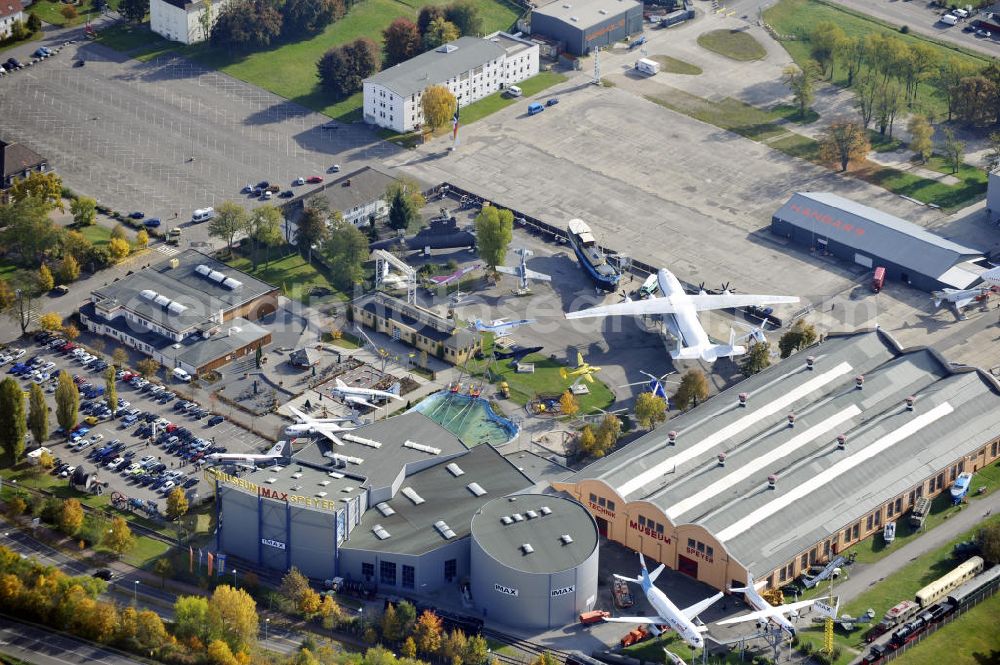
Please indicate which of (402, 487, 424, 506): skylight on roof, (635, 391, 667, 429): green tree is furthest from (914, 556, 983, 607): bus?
(402, 487, 424, 506): skylight on roof

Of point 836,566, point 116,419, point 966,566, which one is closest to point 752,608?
point 836,566

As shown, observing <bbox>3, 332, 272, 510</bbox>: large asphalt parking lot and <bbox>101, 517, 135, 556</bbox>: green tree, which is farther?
<bbox>3, 332, 272, 510</bbox>: large asphalt parking lot

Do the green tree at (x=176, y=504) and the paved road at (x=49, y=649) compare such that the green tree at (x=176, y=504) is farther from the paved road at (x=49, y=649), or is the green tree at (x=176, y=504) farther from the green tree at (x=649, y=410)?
the green tree at (x=649, y=410)

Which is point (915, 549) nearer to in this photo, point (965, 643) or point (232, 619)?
point (965, 643)

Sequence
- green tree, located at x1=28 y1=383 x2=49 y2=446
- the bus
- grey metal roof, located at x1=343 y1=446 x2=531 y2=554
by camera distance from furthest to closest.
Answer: green tree, located at x1=28 y1=383 x2=49 y2=446 < grey metal roof, located at x1=343 y1=446 x2=531 y2=554 < the bus

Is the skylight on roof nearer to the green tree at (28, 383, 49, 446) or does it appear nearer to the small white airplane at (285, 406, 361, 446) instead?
the small white airplane at (285, 406, 361, 446)

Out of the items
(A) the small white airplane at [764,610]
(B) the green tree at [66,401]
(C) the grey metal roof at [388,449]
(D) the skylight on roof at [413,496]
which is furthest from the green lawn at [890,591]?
(B) the green tree at [66,401]

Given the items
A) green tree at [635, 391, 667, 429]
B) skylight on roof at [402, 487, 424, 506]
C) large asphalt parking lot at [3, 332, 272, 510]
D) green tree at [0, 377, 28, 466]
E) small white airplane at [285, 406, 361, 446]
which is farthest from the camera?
green tree at [635, 391, 667, 429]
